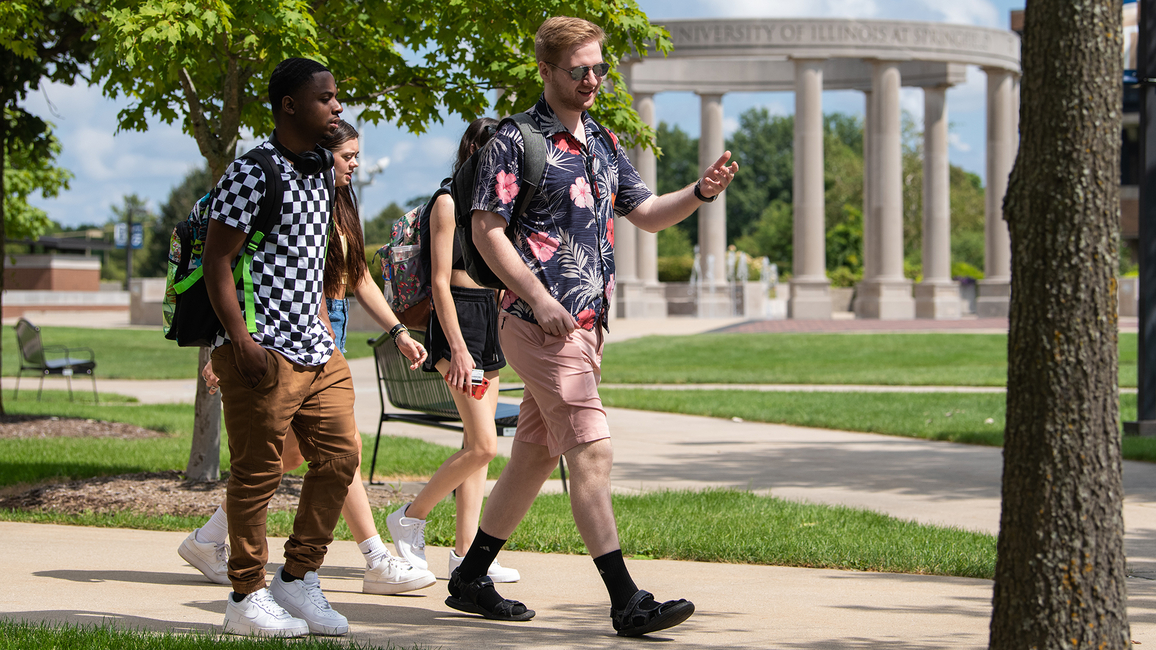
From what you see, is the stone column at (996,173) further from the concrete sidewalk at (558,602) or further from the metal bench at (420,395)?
the concrete sidewalk at (558,602)

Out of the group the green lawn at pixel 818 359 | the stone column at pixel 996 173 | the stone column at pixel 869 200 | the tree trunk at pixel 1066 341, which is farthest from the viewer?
the stone column at pixel 996 173

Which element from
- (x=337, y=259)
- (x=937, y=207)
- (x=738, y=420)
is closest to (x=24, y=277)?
(x=937, y=207)

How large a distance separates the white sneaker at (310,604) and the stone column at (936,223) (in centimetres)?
4274

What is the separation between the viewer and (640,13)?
25.5 feet

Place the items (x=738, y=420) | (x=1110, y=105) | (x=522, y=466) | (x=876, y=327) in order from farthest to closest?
1. (x=876, y=327)
2. (x=738, y=420)
3. (x=522, y=466)
4. (x=1110, y=105)

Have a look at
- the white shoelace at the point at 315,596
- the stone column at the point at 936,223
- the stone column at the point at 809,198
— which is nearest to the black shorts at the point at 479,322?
the white shoelace at the point at 315,596

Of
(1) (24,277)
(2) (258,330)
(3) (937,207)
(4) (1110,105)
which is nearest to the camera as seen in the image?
(4) (1110,105)

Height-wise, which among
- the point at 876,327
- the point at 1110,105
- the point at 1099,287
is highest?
the point at 1110,105

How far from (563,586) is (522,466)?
89cm

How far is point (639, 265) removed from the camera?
47.3 meters

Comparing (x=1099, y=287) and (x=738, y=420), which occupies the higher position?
(x=1099, y=287)

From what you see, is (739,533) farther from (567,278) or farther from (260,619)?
(260,619)

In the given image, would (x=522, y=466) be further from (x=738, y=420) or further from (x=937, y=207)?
(x=937, y=207)

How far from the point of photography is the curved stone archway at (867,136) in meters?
41.3
